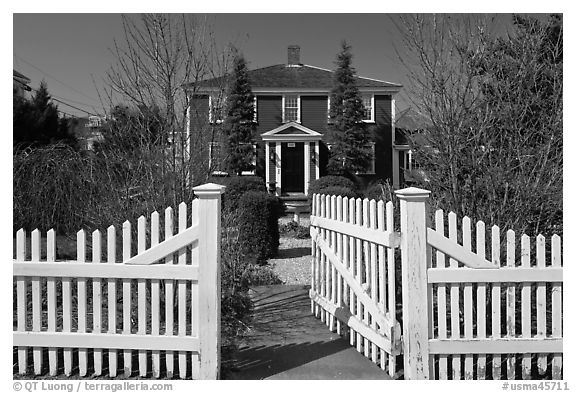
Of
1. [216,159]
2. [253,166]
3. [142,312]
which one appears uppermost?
[253,166]

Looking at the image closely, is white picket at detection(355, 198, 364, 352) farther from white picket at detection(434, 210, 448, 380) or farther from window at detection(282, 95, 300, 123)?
window at detection(282, 95, 300, 123)

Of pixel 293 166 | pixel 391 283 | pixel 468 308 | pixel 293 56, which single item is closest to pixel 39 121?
pixel 293 166

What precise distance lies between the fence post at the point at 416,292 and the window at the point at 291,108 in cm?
2062

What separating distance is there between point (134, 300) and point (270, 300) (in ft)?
5.92

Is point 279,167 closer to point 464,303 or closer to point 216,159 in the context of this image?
point 216,159

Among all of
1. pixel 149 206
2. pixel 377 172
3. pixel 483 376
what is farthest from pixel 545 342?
pixel 377 172

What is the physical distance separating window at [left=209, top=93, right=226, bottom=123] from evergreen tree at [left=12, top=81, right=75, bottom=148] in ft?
40.2

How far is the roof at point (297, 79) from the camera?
76.7 ft

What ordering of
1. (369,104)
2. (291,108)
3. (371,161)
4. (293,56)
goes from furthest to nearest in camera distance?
(293,56) < (369,104) < (291,108) < (371,161)

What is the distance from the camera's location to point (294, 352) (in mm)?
4086

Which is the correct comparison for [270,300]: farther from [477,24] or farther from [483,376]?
[477,24]

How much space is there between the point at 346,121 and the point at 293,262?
13479 mm

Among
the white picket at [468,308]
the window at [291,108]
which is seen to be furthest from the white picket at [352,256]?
the window at [291,108]

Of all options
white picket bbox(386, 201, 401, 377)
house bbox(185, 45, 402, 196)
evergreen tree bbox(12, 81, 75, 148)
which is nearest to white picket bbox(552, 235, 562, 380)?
white picket bbox(386, 201, 401, 377)
